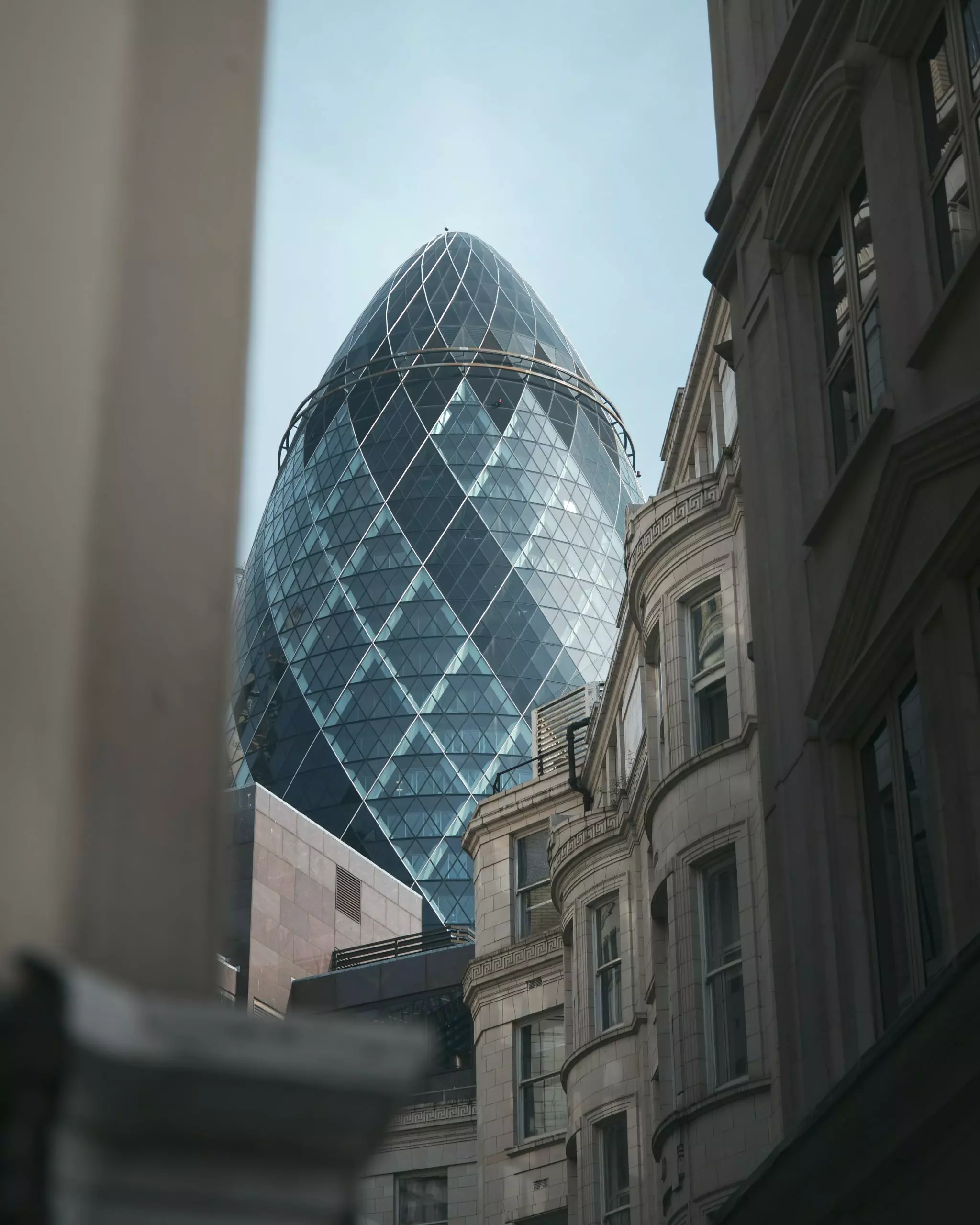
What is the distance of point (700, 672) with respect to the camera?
2266 cm

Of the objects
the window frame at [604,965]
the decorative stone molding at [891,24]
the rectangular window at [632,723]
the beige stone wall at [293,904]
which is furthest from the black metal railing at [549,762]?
the decorative stone molding at [891,24]

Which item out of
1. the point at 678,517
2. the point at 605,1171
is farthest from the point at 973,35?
the point at 605,1171

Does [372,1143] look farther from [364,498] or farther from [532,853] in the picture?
[364,498]

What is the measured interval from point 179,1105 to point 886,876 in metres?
10.6

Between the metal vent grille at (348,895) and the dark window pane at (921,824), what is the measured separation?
47015 mm

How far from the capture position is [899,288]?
40.6ft

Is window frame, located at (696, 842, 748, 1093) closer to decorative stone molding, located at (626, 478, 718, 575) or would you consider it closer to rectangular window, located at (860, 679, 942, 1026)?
decorative stone molding, located at (626, 478, 718, 575)

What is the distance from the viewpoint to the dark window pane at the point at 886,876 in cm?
1205

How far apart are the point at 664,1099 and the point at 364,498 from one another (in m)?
94.5

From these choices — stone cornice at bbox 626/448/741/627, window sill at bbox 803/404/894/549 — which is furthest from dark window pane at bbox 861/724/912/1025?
stone cornice at bbox 626/448/741/627

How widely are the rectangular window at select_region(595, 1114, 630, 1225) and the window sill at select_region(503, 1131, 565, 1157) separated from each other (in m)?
4.81

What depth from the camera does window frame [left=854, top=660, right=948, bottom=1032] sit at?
11391mm

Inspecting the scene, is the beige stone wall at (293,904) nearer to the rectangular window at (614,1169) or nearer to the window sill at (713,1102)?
the rectangular window at (614,1169)

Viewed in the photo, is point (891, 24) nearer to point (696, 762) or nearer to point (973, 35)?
point (973, 35)
